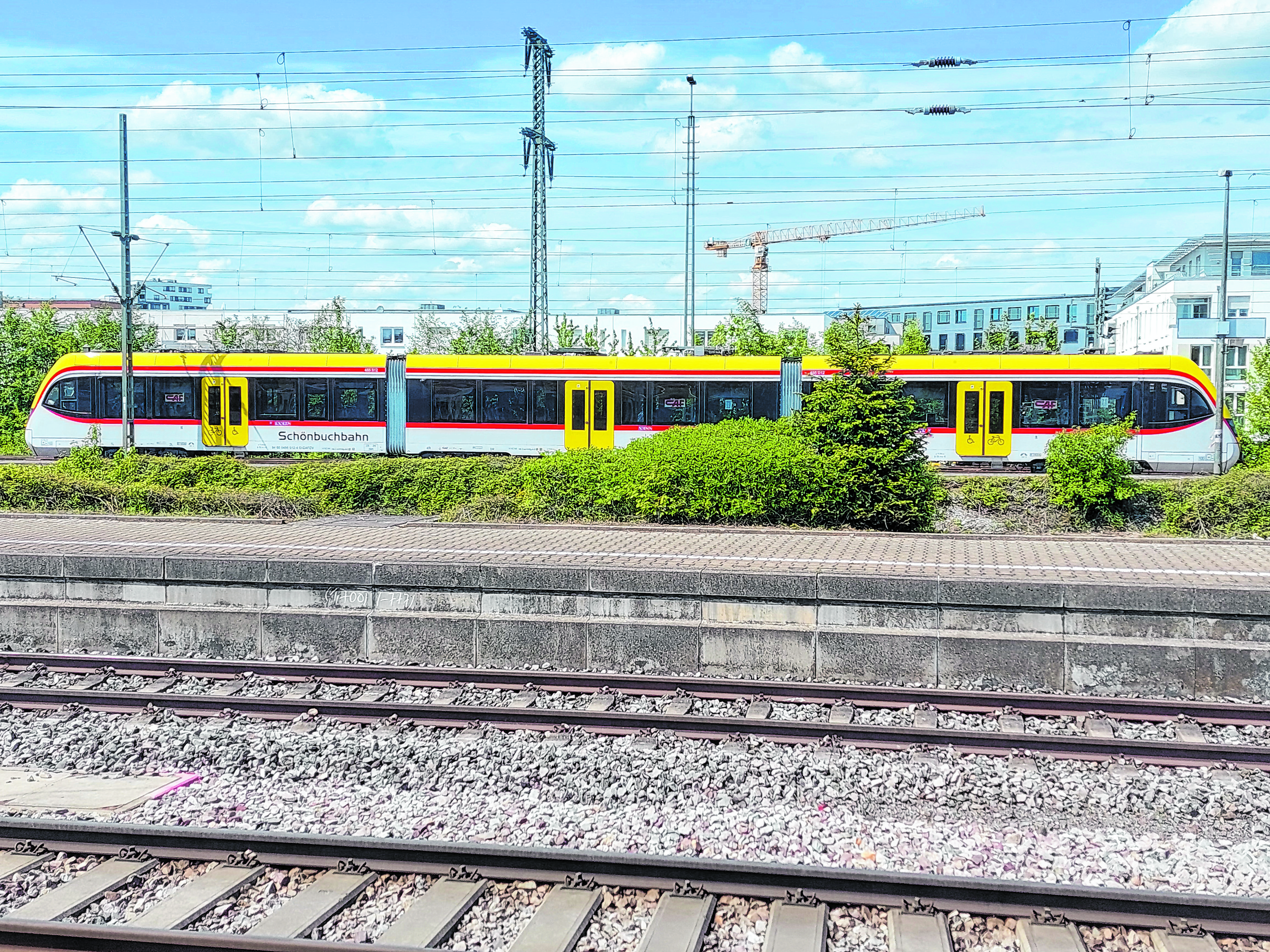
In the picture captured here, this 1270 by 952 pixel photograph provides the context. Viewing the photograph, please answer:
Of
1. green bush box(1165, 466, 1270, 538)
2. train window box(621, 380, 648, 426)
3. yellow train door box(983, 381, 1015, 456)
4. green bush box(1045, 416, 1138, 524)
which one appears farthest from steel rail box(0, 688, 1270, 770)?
yellow train door box(983, 381, 1015, 456)

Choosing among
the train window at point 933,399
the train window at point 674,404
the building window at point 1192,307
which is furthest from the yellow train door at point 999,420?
the building window at point 1192,307

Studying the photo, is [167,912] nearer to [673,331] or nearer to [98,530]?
[98,530]

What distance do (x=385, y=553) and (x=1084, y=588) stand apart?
8.23 metres

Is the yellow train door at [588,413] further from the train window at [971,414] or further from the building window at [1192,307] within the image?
the building window at [1192,307]

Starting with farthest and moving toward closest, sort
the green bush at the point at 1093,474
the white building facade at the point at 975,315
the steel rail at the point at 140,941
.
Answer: the white building facade at the point at 975,315, the green bush at the point at 1093,474, the steel rail at the point at 140,941

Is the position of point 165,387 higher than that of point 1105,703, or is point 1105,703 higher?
point 165,387

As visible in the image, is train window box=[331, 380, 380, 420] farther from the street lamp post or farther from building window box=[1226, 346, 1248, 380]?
building window box=[1226, 346, 1248, 380]

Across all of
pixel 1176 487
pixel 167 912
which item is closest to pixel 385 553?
pixel 167 912

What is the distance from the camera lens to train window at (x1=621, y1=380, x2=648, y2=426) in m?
27.0

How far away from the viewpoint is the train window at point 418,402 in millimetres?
27891

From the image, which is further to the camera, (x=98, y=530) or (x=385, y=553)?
(x=98, y=530)

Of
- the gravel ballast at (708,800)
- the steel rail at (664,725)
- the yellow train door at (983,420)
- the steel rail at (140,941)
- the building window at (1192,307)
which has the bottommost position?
the gravel ballast at (708,800)

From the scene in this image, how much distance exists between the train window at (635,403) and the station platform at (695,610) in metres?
12.4

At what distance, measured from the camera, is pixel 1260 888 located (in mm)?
6371
